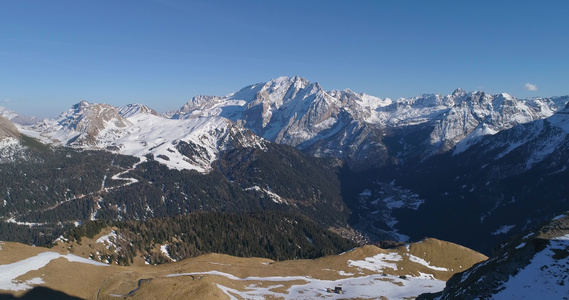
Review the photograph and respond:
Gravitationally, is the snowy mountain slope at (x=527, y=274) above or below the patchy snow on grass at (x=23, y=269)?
above

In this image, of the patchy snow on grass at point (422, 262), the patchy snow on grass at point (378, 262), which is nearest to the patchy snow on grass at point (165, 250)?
the patchy snow on grass at point (378, 262)

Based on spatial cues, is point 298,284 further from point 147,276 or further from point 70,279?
point 70,279

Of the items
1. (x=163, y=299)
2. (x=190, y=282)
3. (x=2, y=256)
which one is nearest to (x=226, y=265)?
(x=190, y=282)

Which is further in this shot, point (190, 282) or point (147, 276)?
point (147, 276)

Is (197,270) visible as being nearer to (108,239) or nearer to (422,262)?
(108,239)

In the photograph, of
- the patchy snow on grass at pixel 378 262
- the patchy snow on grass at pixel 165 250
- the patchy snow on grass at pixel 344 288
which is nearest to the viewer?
the patchy snow on grass at pixel 344 288

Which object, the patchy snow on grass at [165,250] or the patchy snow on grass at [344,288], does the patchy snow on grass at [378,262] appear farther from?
the patchy snow on grass at [165,250]

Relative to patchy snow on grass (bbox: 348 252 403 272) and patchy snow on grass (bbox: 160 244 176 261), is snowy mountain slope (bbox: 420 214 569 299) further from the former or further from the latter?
patchy snow on grass (bbox: 160 244 176 261)

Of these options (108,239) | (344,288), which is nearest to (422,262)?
(344,288)
